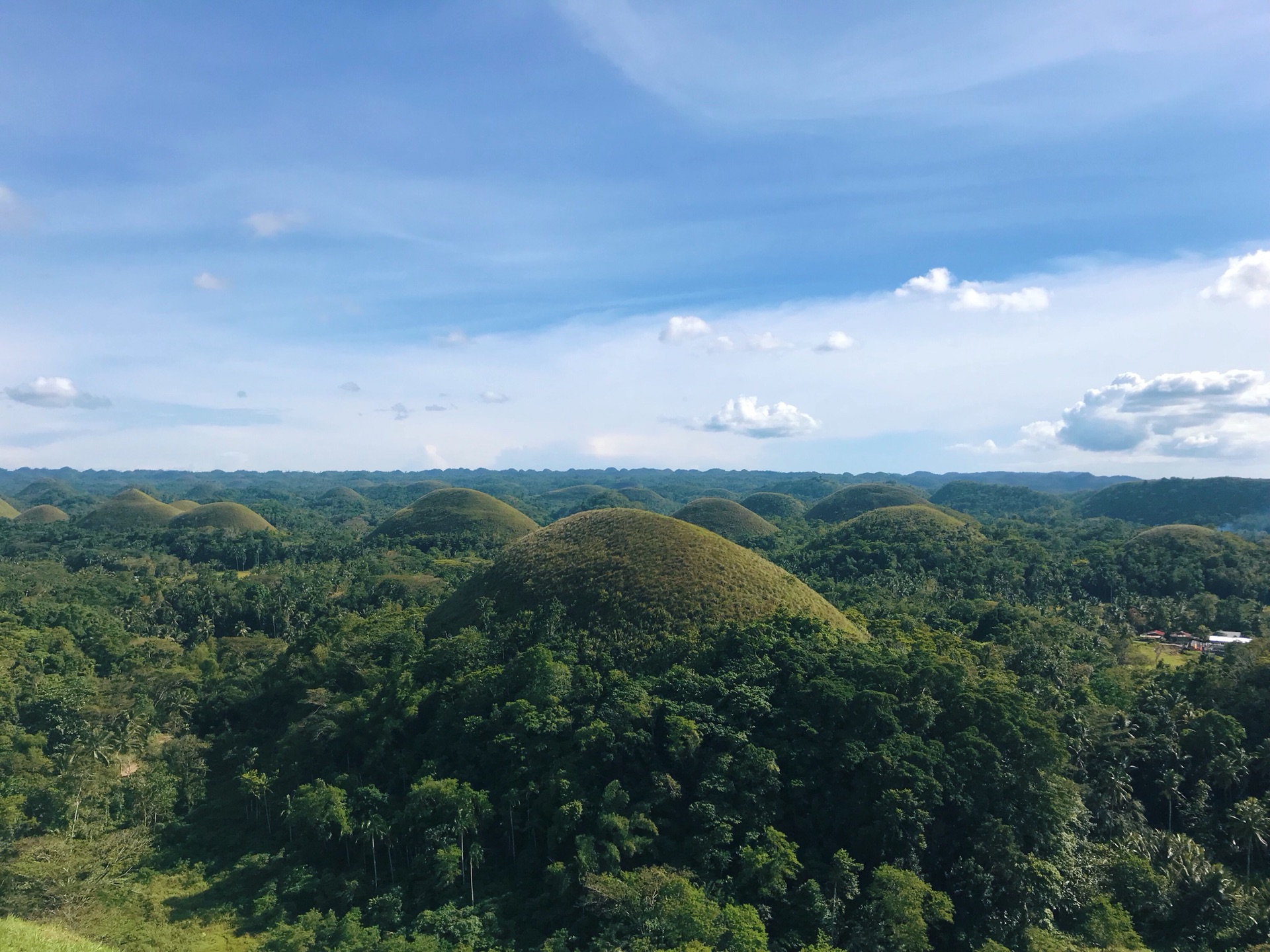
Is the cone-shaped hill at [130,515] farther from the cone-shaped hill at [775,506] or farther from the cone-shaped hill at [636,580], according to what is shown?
the cone-shaped hill at [775,506]

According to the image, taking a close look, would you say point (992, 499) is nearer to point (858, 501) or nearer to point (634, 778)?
point (858, 501)

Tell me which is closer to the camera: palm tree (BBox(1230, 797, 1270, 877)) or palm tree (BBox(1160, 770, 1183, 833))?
palm tree (BBox(1230, 797, 1270, 877))

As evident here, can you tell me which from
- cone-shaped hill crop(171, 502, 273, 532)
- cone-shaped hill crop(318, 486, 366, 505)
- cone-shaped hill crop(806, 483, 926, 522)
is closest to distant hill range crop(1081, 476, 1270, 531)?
cone-shaped hill crop(806, 483, 926, 522)

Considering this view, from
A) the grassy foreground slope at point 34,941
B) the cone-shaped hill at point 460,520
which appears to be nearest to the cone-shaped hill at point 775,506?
the cone-shaped hill at point 460,520

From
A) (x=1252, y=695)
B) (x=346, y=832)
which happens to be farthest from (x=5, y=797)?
(x=1252, y=695)

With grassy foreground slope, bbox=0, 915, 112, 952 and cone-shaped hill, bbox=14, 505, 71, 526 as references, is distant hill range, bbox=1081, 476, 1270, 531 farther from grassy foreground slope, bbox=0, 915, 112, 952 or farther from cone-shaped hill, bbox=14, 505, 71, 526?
cone-shaped hill, bbox=14, 505, 71, 526

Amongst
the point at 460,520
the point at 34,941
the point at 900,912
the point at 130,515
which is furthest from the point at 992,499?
the point at 34,941

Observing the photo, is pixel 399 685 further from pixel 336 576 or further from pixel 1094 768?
pixel 336 576
